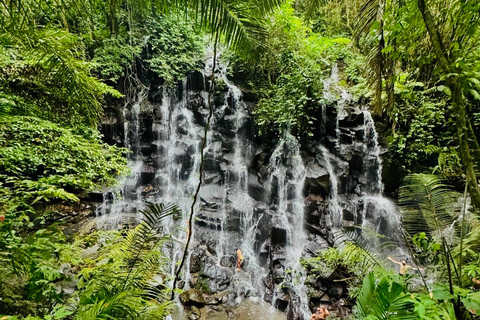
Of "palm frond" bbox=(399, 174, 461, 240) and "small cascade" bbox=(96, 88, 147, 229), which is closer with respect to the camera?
"palm frond" bbox=(399, 174, 461, 240)

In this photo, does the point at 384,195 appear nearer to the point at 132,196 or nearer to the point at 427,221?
the point at 427,221

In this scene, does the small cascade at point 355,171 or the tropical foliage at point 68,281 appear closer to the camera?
the tropical foliage at point 68,281

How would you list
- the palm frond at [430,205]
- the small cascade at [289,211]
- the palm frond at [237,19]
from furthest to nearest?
the small cascade at [289,211] → the palm frond at [430,205] → the palm frond at [237,19]

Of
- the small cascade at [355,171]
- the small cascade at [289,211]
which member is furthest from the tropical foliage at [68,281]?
the small cascade at [355,171]

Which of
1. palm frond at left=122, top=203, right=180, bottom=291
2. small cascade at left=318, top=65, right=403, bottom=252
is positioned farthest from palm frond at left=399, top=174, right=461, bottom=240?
small cascade at left=318, top=65, right=403, bottom=252

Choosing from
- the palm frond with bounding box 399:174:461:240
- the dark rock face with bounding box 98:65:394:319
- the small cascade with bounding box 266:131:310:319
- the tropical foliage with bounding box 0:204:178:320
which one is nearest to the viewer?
the tropical foliage with bounding box 0:204:178:320

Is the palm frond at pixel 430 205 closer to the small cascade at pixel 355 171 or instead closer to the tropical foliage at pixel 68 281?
the tropical foliage at pixel 68 281

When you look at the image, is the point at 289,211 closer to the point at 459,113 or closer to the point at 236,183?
the point at 236,183

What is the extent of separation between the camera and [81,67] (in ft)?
11.4

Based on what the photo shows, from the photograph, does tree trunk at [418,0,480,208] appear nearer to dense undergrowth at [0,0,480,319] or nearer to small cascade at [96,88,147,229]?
dense undergrowth at [0,0,480,319]

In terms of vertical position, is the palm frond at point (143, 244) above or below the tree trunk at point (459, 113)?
below

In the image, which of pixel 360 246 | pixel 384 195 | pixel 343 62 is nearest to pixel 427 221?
pixel 360 246

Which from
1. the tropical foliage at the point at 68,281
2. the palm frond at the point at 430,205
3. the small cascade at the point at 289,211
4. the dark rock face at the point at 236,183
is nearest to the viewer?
the tropical foliage at the point at 68,281

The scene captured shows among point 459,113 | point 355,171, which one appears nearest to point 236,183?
point 355,171
